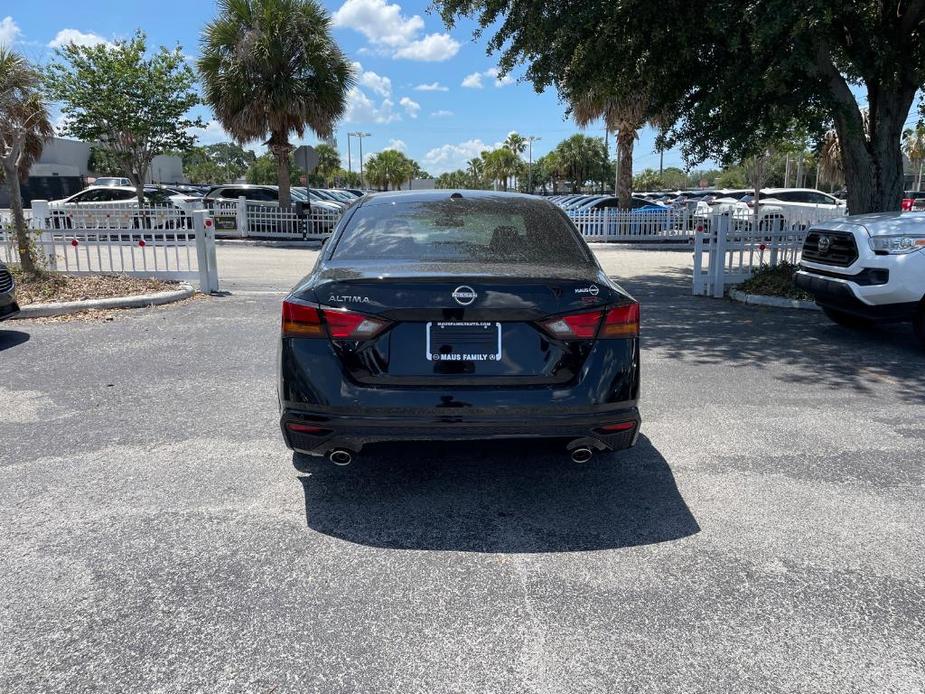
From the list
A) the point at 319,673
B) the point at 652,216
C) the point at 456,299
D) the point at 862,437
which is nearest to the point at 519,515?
the point at 456,299

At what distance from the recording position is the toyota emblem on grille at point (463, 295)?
3.29 metres

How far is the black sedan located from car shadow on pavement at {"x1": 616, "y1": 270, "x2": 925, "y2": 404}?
6.65 m

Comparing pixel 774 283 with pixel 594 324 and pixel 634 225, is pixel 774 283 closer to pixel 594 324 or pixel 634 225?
pixel 594 324

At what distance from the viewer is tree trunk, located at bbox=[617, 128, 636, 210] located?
24.4m

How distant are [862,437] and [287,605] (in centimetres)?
386

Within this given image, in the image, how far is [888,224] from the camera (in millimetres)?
7012

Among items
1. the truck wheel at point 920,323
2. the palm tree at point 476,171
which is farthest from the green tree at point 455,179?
the truck wheel at point 920,323

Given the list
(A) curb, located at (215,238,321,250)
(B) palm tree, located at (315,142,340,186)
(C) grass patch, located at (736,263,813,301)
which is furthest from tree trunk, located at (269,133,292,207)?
(B) palm tree, located at (315,142,340,186)

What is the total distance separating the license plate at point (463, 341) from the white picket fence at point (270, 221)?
64.9 feet

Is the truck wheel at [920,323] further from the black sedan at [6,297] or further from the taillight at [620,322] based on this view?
the black sedan at [6,297]

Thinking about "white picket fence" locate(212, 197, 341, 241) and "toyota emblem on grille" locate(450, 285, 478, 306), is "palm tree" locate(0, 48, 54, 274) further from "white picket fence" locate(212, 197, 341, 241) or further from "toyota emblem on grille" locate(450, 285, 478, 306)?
"toyota emblem on grille" locate(450, 285, 478, 306)

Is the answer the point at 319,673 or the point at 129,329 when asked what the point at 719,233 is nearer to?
the point at 129,329

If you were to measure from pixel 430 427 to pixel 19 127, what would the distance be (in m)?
9.59

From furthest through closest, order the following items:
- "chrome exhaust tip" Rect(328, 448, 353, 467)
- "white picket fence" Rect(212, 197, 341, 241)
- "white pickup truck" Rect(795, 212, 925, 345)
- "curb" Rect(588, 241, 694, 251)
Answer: "white picket fence" Rect(212, 197, 341, 241) < "curb" Rect(588, 241, 694, 251) < "white pickup truck" Rect(795, 212, 925, 345) < "chrome exhaust tip" Rect(328, 448, 353, 467)
